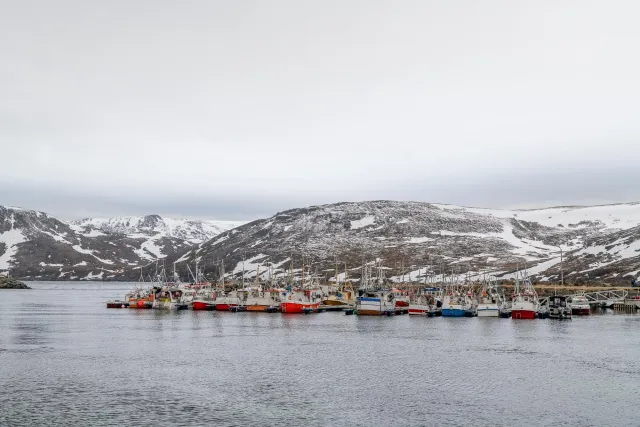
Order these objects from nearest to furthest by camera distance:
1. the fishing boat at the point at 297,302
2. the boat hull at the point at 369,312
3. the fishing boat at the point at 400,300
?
the boat hull at the point at 369,312
the fishing boat at the point at 297,302
the fishing boat at the point at 400,300

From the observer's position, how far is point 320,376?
5716 centimetres

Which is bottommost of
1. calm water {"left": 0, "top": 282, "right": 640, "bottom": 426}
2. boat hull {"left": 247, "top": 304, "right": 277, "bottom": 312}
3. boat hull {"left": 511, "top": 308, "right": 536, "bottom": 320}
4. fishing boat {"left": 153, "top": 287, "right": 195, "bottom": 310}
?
calm water {"left": 0, "top": 282, "right": 640, "bottom": 426}

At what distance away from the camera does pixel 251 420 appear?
40688 millimetres

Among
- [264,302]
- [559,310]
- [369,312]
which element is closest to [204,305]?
[264,302]

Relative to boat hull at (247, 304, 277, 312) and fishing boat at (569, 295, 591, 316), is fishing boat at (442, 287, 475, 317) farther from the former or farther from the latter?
boat hull at (247, 304, 277, 312)

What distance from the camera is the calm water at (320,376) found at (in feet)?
139

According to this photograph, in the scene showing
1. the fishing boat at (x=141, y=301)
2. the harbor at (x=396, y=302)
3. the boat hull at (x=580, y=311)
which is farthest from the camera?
the fishing boat at (x=141, y=301)

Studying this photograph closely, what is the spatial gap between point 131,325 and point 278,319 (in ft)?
90.6

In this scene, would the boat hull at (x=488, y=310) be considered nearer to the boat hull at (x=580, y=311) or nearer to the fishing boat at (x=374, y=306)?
the fishing boat at (x=374, y=306)

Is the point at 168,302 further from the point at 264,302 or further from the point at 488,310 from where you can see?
the point at 488,310

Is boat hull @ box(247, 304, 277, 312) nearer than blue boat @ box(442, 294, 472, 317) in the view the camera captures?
No

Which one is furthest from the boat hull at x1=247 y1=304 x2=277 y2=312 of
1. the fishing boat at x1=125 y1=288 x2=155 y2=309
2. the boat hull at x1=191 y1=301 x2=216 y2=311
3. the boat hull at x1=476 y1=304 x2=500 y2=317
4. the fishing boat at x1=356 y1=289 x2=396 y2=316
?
the boat hull at x1=476 y1=304 x2=500 y2=317

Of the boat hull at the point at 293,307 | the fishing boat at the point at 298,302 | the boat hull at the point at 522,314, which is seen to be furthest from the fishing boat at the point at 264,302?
the boat hull at the point at 522,314

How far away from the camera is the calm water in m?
42.3
